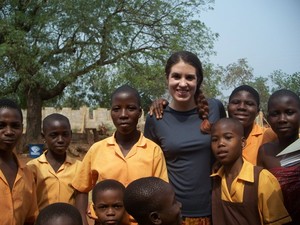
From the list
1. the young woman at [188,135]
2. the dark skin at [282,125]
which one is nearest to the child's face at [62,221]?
the young woman at [188,135]

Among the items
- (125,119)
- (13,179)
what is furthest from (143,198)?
(13,179)

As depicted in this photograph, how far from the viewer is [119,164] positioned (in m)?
2.67

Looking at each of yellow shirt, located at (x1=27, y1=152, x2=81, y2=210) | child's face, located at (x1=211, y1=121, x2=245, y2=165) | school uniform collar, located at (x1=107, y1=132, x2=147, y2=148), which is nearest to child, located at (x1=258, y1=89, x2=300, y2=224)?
child's face, located at (x1=211, y1=121, x2=245, y2=165)

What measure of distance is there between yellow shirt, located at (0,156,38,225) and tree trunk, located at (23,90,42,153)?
1251 cm

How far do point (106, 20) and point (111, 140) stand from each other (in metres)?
10.3

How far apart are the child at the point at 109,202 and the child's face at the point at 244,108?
1084 mm

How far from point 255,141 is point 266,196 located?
73cm

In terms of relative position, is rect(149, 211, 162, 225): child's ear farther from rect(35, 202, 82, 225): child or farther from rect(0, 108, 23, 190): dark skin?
rect(0, 108, 23, 190): dark skin

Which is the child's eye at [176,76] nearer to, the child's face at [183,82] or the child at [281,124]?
the child's face at [183,82]

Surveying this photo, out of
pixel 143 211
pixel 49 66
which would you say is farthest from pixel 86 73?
pixel 143 211

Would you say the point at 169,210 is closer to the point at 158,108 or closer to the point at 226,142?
the point at 226,142

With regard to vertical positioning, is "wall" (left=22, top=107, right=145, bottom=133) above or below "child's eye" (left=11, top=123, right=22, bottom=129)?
above

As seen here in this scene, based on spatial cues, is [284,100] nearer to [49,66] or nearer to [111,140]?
[111,140]

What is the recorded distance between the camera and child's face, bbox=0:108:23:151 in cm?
252
